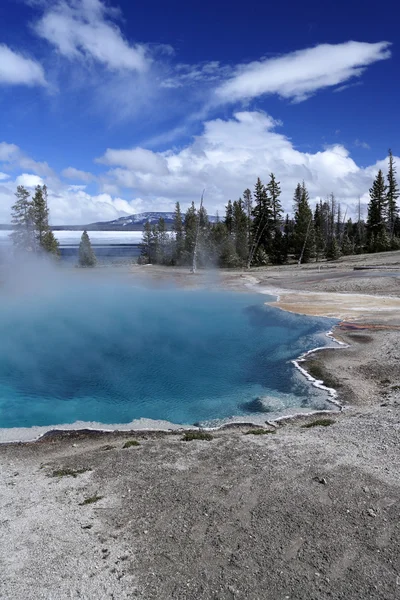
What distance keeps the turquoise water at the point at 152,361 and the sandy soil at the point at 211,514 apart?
2.03 meters

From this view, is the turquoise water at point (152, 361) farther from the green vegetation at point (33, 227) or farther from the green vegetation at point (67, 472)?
the green vegetation at point (33, 227)

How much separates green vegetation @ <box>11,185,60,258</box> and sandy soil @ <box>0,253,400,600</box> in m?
46.0

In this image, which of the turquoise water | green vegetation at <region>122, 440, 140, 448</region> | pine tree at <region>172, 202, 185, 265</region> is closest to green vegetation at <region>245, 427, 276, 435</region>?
the turquoise water

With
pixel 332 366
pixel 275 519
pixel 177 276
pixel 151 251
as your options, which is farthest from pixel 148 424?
pixel 151 251

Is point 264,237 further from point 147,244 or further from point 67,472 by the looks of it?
point 67,472

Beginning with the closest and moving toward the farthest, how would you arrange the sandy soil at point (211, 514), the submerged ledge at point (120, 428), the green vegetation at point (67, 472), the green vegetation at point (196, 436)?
1. the sandy soil at point (211, 514)
2. the green vegetation at point (67, 472)
3. the green vegetation at point (196, 436)
4. the submerged ledge at point (120, 428)

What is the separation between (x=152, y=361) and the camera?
16406 millimetres

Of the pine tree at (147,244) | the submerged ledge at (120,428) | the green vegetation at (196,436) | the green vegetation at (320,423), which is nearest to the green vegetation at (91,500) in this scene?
the green vegetation at (196,436)

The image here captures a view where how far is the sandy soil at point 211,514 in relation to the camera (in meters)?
5.27

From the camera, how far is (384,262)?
135ft

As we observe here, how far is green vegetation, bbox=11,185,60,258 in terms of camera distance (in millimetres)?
50250

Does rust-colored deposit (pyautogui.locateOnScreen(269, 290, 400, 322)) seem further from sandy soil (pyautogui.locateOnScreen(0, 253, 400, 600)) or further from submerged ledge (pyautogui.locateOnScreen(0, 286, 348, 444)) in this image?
sandy soil (pyautogui.locateOnScreen(0, 253, 400, 600))

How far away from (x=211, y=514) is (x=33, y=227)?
165 ft

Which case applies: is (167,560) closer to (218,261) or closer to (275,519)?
(275,519)
